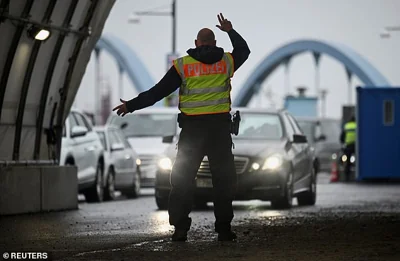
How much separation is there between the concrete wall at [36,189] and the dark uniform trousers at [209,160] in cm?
615

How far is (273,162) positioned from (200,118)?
771cm

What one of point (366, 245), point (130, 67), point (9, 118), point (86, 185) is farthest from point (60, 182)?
point (130, 67)

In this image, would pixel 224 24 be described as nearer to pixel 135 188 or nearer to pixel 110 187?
pixel 110 187

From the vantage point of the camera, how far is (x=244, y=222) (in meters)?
15.8

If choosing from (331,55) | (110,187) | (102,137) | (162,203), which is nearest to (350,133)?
(102,137)

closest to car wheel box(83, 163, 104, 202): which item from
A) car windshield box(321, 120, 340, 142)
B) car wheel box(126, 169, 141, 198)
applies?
car wheel box(126, 169, 141, 198)

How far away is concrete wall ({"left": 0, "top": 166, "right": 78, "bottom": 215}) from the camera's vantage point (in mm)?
18516

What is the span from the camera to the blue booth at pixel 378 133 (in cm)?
3503

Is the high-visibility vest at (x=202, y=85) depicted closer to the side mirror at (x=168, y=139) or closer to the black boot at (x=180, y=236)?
the black boot at (x=180, y=236)

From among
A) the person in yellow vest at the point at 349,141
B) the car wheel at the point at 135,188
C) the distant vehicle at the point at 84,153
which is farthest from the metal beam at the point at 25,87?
the person in yellow vest at the point at 349,141

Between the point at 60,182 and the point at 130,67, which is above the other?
the point at 130,67

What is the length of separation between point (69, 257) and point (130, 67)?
82403mm

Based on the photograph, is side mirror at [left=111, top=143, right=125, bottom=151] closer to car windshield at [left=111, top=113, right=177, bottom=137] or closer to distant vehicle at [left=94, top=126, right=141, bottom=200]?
distant vehicle at [left=94, top=126, right=141, bottom=200]

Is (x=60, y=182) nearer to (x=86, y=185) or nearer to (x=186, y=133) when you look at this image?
(x=86, y=185)
